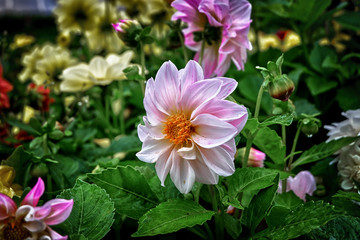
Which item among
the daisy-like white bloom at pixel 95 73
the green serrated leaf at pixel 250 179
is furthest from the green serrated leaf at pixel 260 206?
the daisy-like white bloom at pixel 95 73

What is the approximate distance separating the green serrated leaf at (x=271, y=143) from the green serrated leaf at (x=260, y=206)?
0.28 feet

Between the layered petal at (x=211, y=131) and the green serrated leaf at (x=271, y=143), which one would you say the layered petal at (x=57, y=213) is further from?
the green serrated leaf at (x=271, y=143)

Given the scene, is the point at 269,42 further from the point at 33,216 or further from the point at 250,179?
the point at 33,216

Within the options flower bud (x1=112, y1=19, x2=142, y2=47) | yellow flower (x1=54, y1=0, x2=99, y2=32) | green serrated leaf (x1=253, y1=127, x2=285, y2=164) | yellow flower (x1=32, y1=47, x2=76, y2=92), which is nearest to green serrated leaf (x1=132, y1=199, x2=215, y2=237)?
green serrated leaf (x1=253, y1=127, x2=285, y2=164)

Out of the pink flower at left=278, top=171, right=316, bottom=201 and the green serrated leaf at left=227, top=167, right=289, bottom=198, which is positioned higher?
the green serrated leaf at left=227, top=167, right=289, bottom=198

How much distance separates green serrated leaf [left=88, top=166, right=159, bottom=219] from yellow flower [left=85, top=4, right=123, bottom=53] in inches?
32.3

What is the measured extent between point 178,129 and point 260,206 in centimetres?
13

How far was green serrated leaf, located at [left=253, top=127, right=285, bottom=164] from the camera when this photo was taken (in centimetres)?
54

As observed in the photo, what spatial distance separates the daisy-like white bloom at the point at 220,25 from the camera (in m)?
0.56

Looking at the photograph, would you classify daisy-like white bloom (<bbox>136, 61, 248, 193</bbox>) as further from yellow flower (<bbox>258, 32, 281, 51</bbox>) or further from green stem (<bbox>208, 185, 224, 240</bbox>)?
yellow flower (<bbox>258, 32, 281, 51</bbox>)

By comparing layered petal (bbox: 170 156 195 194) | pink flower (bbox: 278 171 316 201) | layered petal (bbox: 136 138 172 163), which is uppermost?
layered petal (bbox: 136 138 172 163)

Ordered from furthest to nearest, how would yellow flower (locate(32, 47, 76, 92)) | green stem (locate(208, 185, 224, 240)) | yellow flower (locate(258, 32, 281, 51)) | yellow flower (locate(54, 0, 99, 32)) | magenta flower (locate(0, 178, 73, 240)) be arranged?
yellow flower (locate(258, 32, 281, 51)) → yellow flower (locate(54, 0, 99, 32)) → yellow flower (locate(32, 47, 76, 92)) → green stem (locate(208, 185, 224, 240)) → magenta flower (locate(0, 178, 73, 240))

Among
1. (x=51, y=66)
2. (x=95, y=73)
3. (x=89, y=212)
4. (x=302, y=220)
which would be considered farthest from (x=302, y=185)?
(x=51, y=66)

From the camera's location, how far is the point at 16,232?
39 cm
